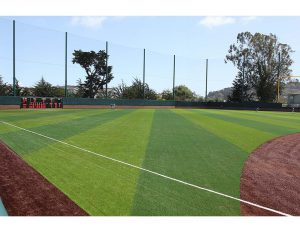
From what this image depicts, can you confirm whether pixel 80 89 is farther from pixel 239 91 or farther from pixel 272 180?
pixel 272 180

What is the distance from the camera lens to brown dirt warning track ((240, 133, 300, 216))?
5996 mm

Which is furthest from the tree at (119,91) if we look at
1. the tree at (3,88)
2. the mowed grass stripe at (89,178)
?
the mowed grass stripe at (89,178)

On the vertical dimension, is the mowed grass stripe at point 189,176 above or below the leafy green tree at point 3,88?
below

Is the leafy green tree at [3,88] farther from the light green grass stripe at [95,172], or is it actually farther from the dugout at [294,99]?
the dugout at [294,99]

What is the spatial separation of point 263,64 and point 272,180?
231 feet

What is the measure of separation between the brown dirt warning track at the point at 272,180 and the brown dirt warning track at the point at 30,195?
2891mm

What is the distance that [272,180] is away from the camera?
24.9 ft

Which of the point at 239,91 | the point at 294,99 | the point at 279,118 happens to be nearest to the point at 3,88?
the point at 279,118

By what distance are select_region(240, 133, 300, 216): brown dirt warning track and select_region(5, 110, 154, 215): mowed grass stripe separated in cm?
218

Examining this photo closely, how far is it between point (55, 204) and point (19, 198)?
74 cm

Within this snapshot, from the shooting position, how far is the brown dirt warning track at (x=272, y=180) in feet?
19.7

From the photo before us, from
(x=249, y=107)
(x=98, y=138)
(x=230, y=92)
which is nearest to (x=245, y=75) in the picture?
(x=230, y=92)
